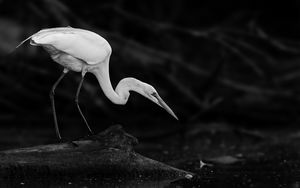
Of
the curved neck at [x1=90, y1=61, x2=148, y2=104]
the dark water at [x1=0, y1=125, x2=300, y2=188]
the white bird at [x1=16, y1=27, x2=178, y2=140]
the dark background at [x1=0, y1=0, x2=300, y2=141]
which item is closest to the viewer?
the dark water at [x1=0, y1=125, x2=300, y2=188]

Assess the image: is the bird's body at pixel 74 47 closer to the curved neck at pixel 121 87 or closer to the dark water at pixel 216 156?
the curved neck at pixel 121 87

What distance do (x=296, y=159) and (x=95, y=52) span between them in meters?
2.52

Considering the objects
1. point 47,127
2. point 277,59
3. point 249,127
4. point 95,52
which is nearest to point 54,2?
point 47,127

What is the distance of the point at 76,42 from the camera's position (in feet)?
21.9

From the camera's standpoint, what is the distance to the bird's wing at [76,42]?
635cm

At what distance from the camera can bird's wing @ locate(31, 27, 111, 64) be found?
6.35 meters

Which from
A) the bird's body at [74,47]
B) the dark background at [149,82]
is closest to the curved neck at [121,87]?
the bird's body at [74,47]

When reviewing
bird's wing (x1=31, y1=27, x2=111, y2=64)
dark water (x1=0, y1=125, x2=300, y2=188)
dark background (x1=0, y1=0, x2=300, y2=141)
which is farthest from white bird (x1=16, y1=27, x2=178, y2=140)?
dark background (x1=0, y1=0, x2=300, y2=141)

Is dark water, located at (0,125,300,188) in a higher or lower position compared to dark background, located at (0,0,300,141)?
lower

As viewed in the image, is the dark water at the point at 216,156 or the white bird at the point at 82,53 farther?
the white bird at the point at 82,53

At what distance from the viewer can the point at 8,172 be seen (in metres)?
5.90

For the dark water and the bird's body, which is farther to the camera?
the bird's body

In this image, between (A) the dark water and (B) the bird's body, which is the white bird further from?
(A) the dark water

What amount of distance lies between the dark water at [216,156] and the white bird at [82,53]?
92cm
